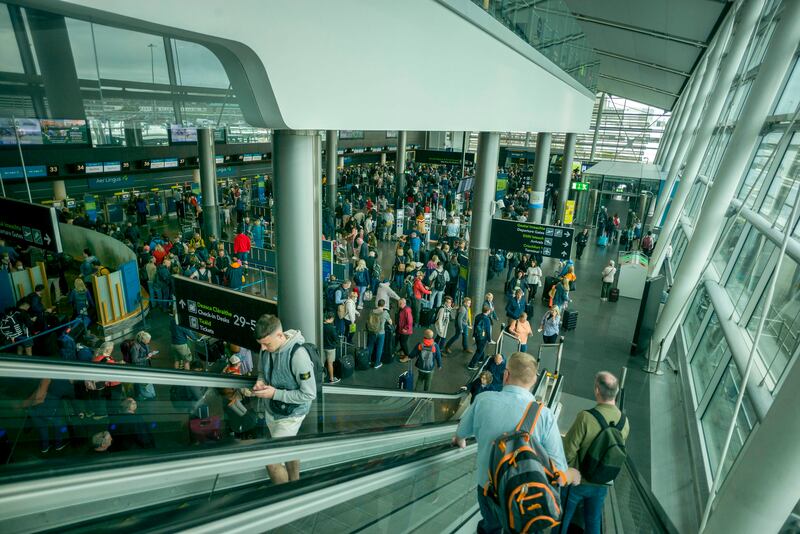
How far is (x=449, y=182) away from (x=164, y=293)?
2477cm

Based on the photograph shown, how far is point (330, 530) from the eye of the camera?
2.18 metres

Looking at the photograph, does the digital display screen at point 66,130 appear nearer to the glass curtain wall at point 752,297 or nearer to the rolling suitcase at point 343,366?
the rolling suitcase at point 343,366

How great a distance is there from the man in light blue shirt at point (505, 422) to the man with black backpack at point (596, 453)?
79 cm

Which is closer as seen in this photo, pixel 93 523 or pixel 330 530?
pixel 93 523

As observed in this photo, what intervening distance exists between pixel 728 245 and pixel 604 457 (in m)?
10.6

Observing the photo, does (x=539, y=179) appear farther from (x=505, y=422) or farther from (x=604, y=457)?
(x=505, y=422)

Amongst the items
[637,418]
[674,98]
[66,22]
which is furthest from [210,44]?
[674,98]

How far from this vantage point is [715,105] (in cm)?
1496

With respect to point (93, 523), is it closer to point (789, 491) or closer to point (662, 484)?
point (789, 491)

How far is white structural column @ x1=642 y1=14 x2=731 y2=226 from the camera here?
714 inches

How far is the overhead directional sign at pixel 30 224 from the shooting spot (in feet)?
31.7

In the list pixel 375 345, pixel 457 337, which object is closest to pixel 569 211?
pixel 457 337

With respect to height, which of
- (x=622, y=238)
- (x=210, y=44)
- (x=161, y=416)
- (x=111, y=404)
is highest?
(x=210, y=44)

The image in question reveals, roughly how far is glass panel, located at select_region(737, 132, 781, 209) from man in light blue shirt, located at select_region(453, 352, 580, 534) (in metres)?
8.96
